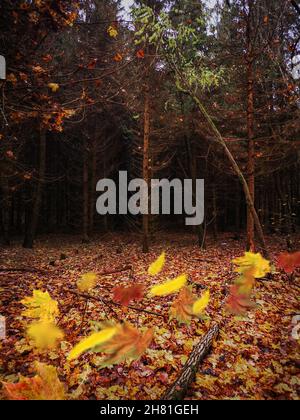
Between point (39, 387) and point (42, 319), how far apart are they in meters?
2.32

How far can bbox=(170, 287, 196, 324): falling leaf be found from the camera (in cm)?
521

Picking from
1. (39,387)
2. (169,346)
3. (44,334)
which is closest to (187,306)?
(169,346)

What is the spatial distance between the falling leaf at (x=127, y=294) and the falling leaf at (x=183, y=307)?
2.87ft

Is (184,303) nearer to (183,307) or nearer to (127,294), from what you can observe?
(183,307)

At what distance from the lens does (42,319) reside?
17.1ft

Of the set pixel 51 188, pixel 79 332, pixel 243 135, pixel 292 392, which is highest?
pixel 243 135

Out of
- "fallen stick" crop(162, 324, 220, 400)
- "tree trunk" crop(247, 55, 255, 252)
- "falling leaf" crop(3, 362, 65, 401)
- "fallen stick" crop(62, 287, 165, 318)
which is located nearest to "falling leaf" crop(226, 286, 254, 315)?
"fallen stick" crop(162, 324, 220, 400)

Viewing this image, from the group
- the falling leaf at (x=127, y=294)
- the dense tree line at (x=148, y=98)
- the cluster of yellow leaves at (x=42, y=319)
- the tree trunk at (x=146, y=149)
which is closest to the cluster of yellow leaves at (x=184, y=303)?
the falling leaf at (x=127, y=294)

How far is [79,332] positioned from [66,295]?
1.56 meters

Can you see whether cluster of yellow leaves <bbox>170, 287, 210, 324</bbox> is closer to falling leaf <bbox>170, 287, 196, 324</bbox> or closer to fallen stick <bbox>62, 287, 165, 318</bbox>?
falling leaf <bbox>170, 287, 196, 324</bbox>

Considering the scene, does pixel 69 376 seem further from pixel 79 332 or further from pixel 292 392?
pixel 292 392

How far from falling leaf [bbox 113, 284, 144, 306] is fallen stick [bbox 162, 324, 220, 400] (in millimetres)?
1840

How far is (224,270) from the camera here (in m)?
8.75

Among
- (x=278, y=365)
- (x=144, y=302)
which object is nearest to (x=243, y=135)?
(x=144, y=302)
